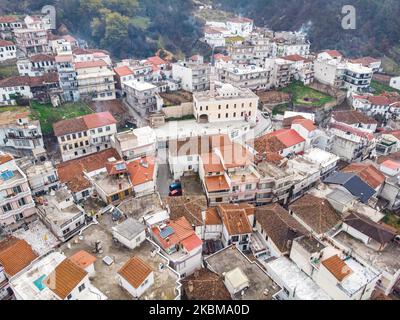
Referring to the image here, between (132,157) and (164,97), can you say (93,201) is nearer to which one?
(132,157)

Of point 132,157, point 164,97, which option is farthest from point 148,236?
point 164,97

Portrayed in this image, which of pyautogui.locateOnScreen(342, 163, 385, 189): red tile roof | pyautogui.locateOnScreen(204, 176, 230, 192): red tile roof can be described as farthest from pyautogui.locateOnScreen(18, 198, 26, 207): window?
pyautogui.locateOnScreen(342, 163, 385, 189): red tile roof

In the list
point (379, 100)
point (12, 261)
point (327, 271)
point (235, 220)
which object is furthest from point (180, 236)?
point (379, 100)

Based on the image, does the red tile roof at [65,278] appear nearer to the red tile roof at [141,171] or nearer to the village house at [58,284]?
the village house at [58,284]

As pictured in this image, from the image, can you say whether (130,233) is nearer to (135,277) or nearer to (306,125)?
(135,277)

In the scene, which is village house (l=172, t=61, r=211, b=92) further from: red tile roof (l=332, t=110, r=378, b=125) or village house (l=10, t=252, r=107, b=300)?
village house (l=10, t=252, r=107, b=300)

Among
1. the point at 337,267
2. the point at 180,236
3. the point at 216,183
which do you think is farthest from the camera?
the point at 216,183
